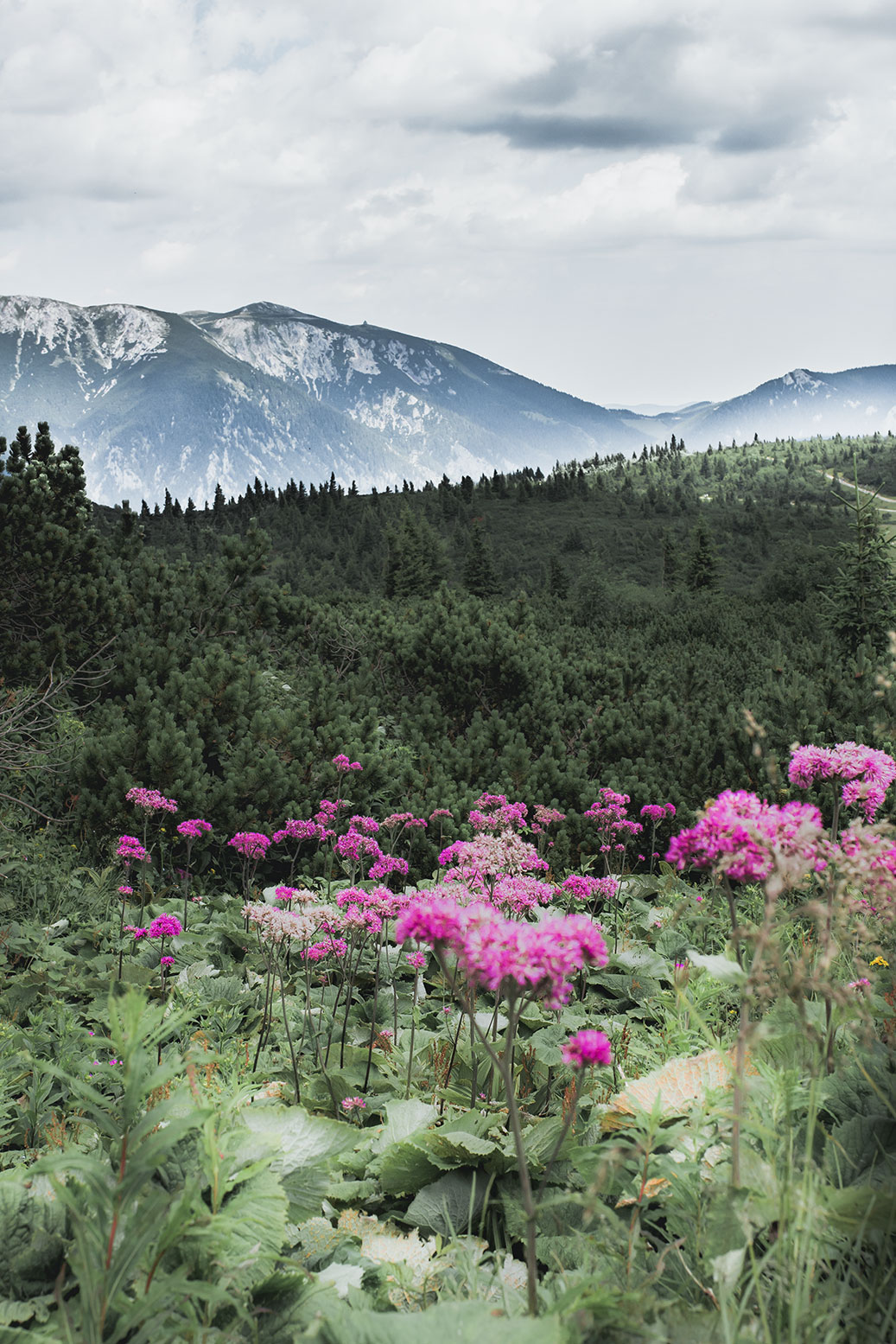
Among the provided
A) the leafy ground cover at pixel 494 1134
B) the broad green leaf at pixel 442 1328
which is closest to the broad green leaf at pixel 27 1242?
the leafy ground cover at pixel 494 1134

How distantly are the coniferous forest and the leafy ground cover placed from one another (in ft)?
0.04

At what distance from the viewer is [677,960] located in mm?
4477

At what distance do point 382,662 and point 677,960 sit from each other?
8450mm

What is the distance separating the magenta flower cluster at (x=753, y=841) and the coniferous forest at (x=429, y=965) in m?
0.01

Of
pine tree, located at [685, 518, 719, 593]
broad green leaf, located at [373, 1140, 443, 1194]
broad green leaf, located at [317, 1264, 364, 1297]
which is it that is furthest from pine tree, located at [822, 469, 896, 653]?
pine tree, located at [685, 518, 719, 593]

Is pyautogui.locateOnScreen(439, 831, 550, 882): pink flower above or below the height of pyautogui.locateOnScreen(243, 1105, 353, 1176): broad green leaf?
above

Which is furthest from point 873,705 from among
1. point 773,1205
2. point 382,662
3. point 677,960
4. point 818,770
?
point 773,1205

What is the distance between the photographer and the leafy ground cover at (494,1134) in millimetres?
1378

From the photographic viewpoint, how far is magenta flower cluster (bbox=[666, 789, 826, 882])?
1.60 metres

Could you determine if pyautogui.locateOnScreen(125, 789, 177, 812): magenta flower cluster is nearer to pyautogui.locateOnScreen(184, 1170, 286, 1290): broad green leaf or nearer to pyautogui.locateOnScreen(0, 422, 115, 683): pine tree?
pyautogui.locateOnScreen(184, 1170, 286, 1290): broad green leaf

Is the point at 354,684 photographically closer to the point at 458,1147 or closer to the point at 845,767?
the point at 845,767


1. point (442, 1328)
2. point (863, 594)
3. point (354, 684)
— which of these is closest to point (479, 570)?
point (863, 594)

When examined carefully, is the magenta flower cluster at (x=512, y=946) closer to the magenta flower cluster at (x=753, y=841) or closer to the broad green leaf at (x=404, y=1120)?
the magenta flower cluster at (x=753, y=841)

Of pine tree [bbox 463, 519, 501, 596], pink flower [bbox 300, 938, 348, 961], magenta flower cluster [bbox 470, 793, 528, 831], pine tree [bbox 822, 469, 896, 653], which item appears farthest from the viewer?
pine tree [bbox 463, 519, 501, 596]
